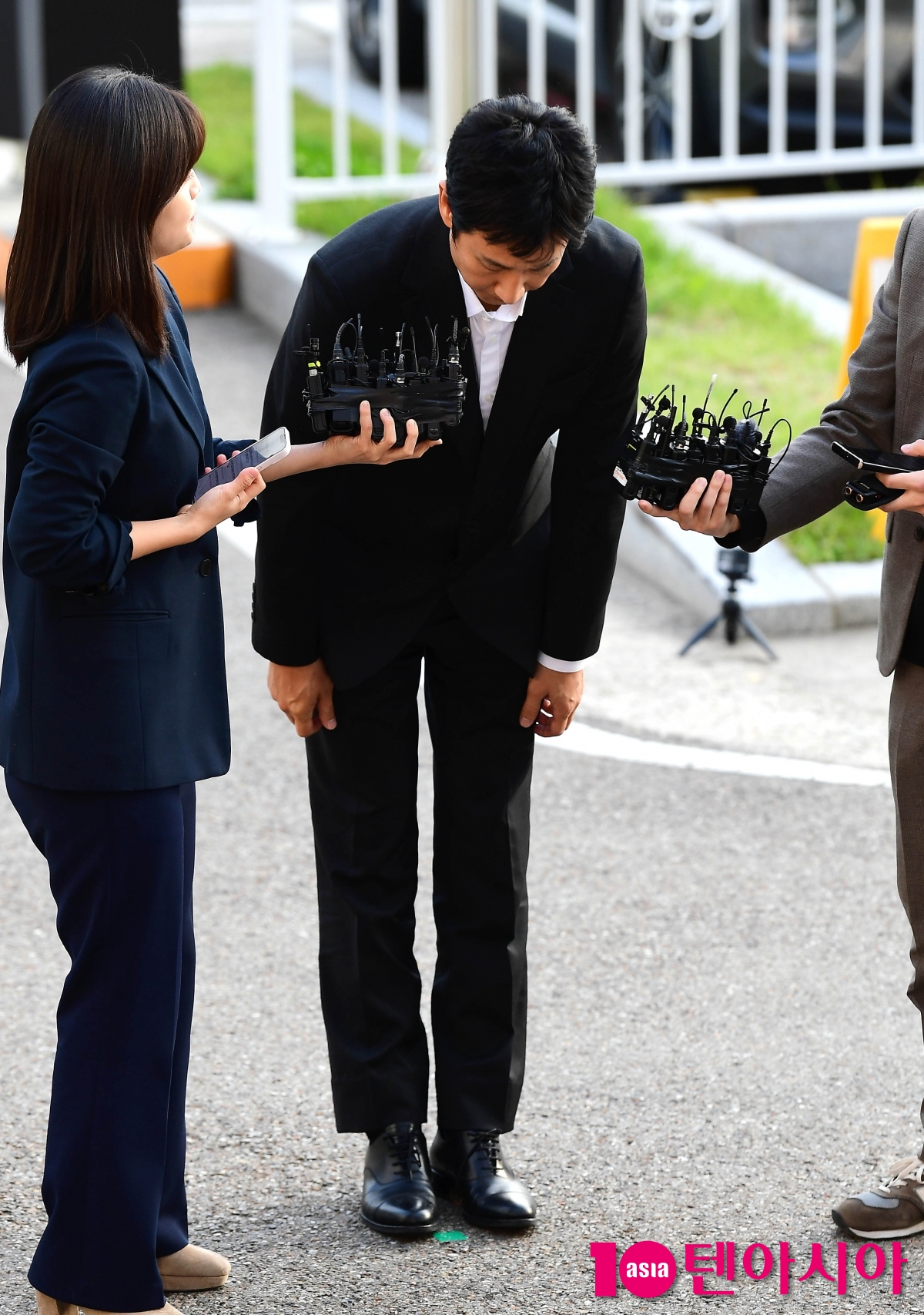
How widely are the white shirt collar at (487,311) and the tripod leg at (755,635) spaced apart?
3.02 m

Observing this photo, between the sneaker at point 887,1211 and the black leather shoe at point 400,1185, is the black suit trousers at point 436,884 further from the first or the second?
the sneaker at point 887,1211

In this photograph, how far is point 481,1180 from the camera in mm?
3096

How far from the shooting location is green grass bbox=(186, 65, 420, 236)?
29.6 ft

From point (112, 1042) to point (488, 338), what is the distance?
121cm

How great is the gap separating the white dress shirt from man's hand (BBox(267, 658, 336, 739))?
51 cm

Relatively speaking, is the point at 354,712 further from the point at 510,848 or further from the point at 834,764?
the point at 834,764

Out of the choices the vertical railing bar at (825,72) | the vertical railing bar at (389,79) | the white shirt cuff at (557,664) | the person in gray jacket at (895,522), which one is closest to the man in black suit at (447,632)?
the white shirt cuff at (557,664)

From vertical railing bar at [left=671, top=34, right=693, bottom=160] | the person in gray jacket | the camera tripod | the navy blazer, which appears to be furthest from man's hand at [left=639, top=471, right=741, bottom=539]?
vertical railing bar at [left=671, top=34, right=693, bottom=160]

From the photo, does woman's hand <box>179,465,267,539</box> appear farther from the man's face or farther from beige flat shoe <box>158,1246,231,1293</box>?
beige flat shoe <box>158,1246,231,1293</box>

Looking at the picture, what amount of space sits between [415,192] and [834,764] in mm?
4807

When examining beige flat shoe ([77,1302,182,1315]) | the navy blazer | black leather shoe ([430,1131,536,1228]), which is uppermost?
the navy blazer

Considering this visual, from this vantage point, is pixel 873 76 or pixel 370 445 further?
pixel 873 76

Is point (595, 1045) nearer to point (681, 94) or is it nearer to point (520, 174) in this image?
point (520, 174)

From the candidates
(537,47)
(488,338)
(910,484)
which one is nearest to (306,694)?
(488,338)
